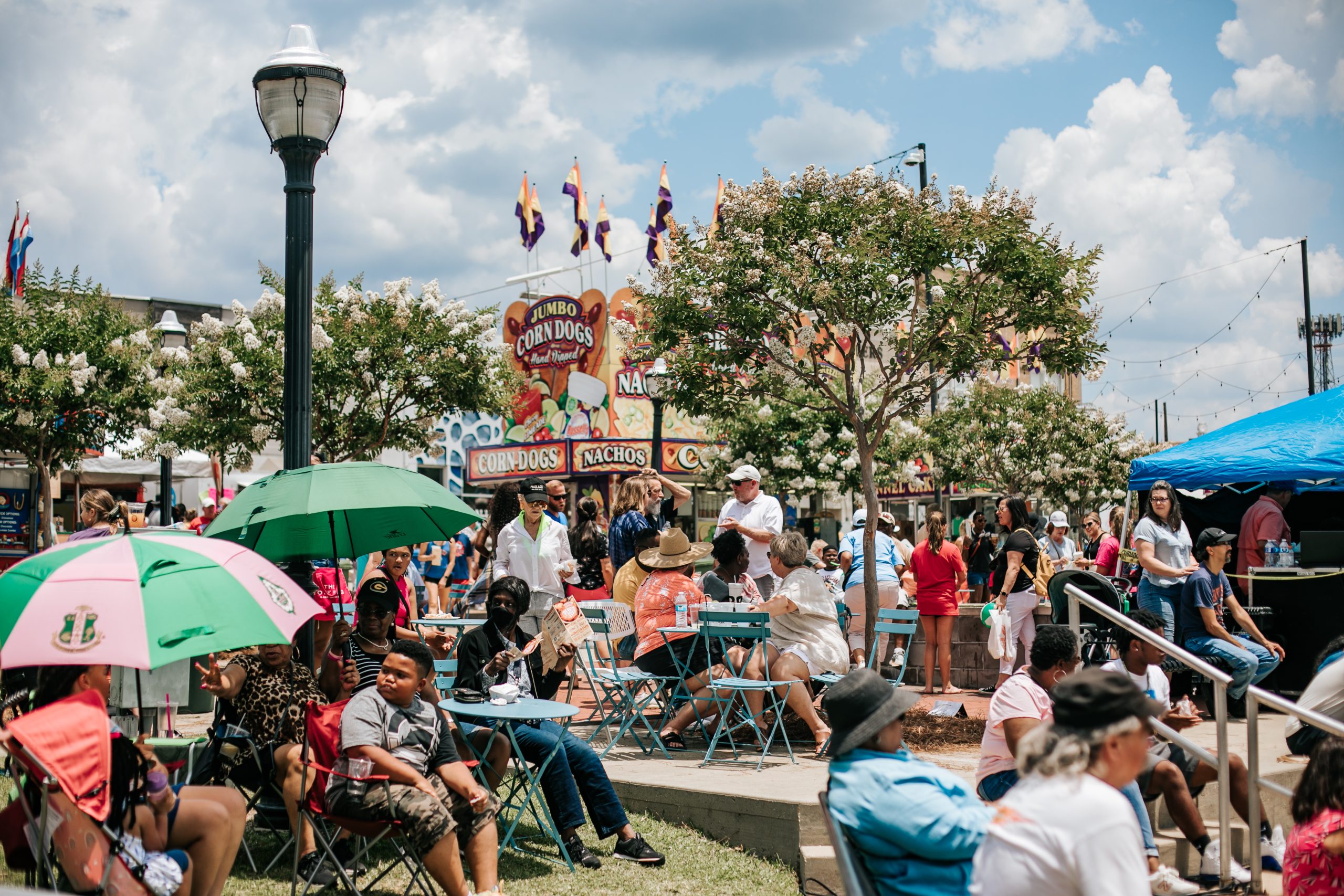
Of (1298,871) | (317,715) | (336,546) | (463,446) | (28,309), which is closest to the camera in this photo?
(1298,871)

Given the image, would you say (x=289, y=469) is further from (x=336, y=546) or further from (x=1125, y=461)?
(x=1125, y=461)

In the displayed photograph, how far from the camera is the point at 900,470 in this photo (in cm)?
2786

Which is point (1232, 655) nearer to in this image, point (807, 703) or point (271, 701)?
point (807, 703)

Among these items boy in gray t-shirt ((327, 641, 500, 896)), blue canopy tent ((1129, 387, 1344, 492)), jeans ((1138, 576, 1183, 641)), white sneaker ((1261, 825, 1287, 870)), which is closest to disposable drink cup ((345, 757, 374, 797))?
boy in gray t-shirt ((327, 641, 500, 896))

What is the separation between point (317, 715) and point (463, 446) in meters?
29.8

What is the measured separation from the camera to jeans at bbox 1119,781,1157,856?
4.56m

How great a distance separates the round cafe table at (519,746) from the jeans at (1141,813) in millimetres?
2526

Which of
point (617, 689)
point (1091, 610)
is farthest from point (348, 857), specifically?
point (1091, 610)

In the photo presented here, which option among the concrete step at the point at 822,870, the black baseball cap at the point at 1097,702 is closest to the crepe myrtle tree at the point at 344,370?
the concrete step at the point at 822,870

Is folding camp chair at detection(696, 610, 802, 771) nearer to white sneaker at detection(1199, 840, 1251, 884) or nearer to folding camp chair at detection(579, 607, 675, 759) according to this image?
folding camp chair at detection(579, 607, 675, 759)

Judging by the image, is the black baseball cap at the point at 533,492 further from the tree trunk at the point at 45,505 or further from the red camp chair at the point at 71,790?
the tree trunk at the point at 45,505

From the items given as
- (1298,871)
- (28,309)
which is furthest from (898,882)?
(28,309)

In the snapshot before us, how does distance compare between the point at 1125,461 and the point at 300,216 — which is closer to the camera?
the point at 300,216

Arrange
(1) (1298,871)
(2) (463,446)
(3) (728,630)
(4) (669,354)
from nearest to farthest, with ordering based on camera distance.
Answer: (1) (1298,871), (3) (728,630), (4) (669,354), (2) (463,446)
